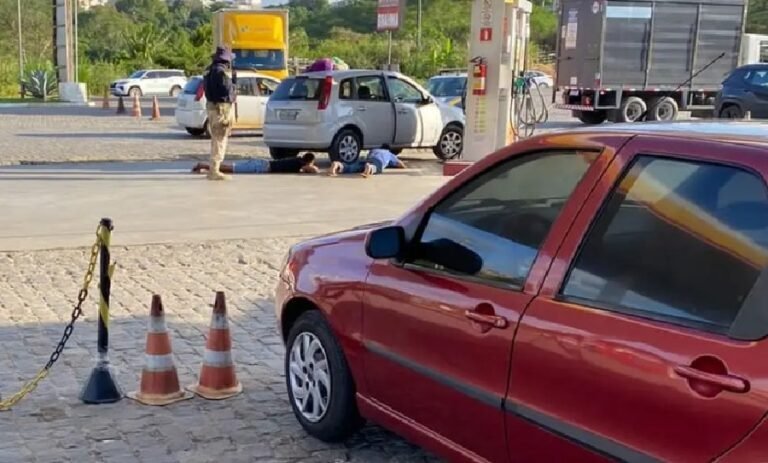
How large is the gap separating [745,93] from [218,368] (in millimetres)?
20884

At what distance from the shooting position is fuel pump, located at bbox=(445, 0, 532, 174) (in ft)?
50.2

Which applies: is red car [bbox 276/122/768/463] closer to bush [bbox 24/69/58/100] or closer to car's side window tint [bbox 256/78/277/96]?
car's side window tint [bbox 256/78/277/96]

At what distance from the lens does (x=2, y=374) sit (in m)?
5.83

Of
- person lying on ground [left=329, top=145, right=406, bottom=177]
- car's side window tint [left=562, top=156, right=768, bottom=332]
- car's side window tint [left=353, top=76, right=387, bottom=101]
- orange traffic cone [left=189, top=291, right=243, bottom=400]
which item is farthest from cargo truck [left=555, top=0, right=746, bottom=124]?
car's side window tint [left=562, top=156, right=768, bottom=332]


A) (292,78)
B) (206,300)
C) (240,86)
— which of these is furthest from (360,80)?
(206,300)

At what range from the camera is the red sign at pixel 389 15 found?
33750mm

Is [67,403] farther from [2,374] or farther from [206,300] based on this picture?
[206,300]

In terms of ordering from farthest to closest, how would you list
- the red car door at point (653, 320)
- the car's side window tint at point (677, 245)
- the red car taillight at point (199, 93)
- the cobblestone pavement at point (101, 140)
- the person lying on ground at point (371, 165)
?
the red car taillight at point (199, 93) < the cobblestone pavement at point (101, 140) < the person lying on ground at point (371, 165) < the car's side window tint at point (677, 245) < the red car door at point (653, 320)

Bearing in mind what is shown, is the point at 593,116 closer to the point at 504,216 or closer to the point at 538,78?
the point at 538,78

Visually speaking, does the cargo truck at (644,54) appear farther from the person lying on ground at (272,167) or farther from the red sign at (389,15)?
the person lying on ground at (272,167)

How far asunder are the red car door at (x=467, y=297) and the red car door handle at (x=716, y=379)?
0.74 metres

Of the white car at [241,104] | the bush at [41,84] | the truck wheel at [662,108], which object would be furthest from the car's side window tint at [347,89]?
the bush at [41,84]

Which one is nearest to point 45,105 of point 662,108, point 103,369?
point 662,108

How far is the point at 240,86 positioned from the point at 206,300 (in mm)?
15862
